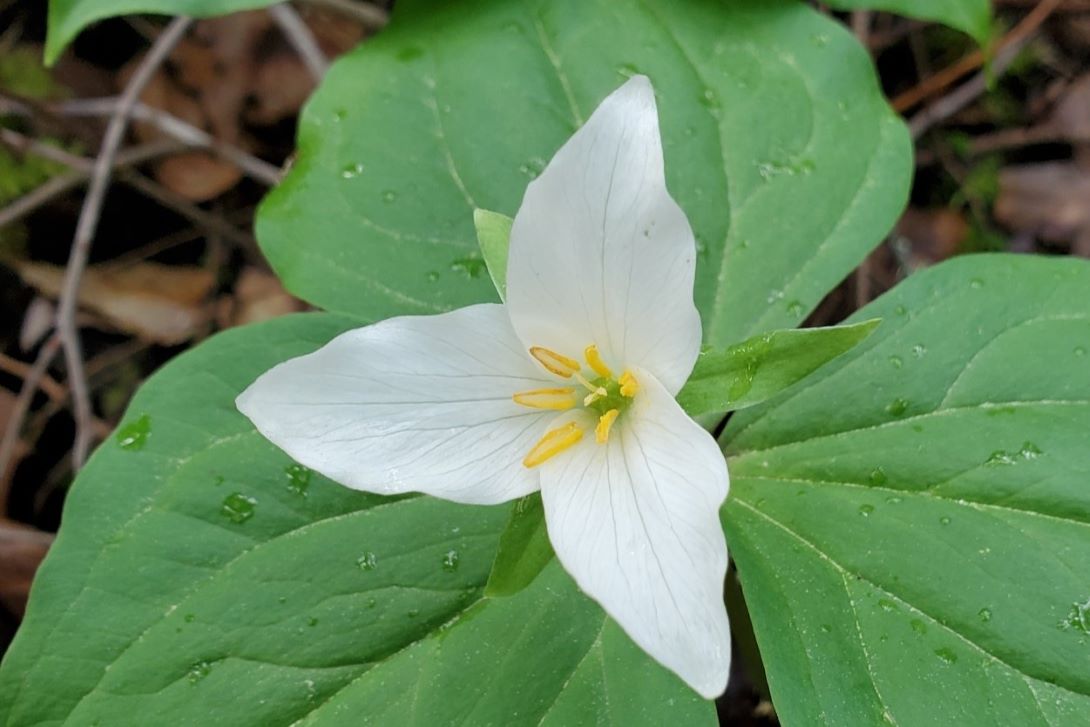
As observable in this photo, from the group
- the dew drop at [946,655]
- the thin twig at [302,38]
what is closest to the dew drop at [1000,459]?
the dew drop at [946,655]

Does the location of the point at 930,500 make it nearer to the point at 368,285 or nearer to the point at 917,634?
the point at 917,634

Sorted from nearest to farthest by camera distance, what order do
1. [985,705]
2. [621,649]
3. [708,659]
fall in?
[708,659]
[985,705]
[621,649]

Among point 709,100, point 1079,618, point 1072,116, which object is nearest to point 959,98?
point 1072,116

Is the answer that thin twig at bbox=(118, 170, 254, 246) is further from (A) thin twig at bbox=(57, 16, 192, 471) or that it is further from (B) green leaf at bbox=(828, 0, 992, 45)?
(B) green leaf at bbox=(828, 0, 992, 45)

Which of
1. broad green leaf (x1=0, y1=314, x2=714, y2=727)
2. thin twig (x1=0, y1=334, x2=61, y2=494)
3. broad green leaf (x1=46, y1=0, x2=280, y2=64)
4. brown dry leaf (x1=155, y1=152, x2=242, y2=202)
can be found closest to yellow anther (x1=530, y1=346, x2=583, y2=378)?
broad green leaf (x1=0, y1=314, x2=714, y2=727)

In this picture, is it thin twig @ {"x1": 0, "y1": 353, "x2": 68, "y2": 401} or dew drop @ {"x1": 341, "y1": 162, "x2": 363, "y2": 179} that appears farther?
thin twig @ {"x1": 0, "y1": 353, "x2": 68, "y2": 401}

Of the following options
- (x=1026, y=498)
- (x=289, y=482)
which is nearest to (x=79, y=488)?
(x=289, y=482)

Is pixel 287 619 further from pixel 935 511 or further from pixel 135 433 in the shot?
pixel 935 511
